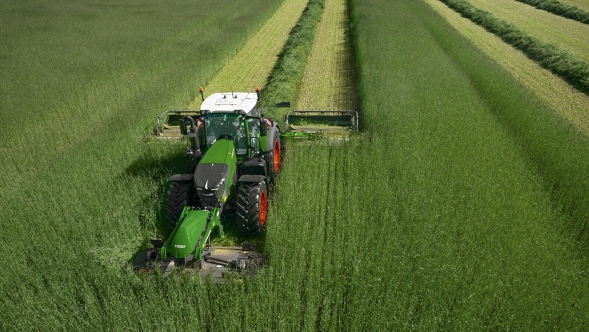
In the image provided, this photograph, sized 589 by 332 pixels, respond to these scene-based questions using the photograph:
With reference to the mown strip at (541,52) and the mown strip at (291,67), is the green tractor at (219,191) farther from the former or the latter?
the mown strip at (541,52)

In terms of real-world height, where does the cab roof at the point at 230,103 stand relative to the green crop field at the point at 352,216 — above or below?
above

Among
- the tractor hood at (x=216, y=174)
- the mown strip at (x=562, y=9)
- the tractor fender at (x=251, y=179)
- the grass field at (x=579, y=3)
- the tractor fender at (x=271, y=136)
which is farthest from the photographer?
the grass field at (x=579, y=3)

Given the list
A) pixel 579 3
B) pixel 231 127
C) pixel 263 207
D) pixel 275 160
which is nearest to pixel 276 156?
pixel 275 160

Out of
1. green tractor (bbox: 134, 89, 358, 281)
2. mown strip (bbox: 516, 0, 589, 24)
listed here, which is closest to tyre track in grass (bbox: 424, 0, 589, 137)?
mown strip (bbox: 516, 0, 589, 24)

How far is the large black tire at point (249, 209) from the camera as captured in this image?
18.7 ft

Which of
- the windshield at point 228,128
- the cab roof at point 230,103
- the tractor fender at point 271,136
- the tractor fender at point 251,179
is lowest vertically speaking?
the tractor fender at point 251,179

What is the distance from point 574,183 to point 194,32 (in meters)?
18.4

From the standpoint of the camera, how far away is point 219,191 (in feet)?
18.3

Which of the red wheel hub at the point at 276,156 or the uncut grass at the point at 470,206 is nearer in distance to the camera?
the uncut grass at the point at 470,206

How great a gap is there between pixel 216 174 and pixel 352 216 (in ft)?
6.80

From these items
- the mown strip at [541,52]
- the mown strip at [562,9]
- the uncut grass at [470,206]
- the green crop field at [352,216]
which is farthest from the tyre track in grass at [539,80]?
the mown strip at [562,9]

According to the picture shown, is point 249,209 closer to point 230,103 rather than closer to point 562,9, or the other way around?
point 230,103

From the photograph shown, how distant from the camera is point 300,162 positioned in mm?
7508

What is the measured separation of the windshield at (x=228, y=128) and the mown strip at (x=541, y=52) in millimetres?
11428
